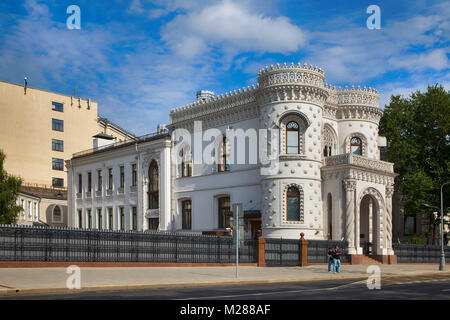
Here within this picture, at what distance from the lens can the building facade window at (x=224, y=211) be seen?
4403cm

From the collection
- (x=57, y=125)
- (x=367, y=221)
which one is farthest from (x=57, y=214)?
(x=367, y=221)

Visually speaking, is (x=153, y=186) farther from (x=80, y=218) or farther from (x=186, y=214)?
(x=80, y=218)

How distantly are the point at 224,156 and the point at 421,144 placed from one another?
59.7ft

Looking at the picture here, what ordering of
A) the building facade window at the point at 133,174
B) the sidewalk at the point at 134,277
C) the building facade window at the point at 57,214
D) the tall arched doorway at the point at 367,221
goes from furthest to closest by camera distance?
the building facade window at the point at 57,214 → the building facade window at the point at 133,174 → the tall arched doorway at the point at 367,221 → the sidewalk at the point at 134,277

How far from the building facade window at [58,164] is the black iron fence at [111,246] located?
45834 millimetres

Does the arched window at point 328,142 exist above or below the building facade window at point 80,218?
above

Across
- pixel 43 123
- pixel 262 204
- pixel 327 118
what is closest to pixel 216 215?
pixel 262 204

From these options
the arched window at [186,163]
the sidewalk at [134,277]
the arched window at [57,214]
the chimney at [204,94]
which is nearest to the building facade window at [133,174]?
the arched window at [186,163]

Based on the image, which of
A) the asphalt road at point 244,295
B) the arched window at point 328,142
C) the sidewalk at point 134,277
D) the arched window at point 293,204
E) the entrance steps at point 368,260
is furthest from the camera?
the arched window at point 328,142

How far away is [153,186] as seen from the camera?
49.7 meters

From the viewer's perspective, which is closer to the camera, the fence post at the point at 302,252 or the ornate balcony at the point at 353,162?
the fence post at the point at 302,252

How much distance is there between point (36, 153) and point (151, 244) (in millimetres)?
45312

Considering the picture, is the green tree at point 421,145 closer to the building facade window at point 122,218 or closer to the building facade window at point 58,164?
the building facade window at point 122,218

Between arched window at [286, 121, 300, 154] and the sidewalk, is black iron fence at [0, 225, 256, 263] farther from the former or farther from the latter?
arched window at [286, 121, 300, 154]
